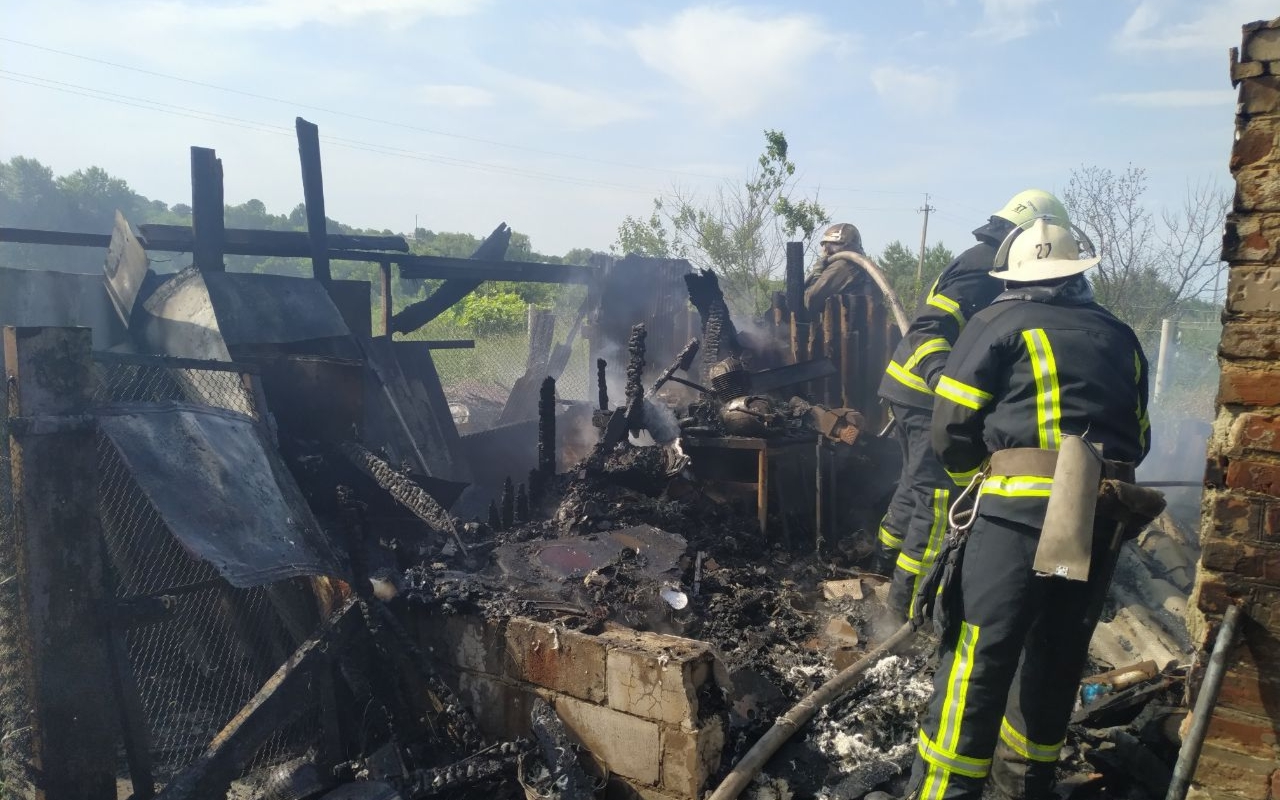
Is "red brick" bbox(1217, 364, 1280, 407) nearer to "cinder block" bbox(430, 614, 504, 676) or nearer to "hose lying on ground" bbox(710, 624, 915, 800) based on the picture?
"hose lying on ground" bbox(710, 624, 915, 800)

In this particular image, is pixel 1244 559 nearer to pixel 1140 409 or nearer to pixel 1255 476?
pixel 1255 476

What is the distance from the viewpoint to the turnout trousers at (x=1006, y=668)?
9.46 feet

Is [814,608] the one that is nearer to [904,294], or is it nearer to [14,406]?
[14,406]

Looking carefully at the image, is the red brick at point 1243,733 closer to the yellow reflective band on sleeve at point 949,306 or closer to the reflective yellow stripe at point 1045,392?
the reflective yellow stripe at point 1045,392

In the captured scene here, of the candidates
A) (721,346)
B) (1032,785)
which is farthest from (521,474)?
(1032,785)

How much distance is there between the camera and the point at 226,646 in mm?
4609

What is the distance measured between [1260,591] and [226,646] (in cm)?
477

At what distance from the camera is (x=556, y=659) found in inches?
146

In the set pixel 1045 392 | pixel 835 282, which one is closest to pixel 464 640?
pixel 1045 392

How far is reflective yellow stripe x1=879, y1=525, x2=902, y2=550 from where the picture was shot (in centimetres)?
473

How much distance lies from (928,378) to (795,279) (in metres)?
5.30

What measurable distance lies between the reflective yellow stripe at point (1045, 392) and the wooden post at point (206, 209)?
6.83 metres

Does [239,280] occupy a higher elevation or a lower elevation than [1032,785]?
higher

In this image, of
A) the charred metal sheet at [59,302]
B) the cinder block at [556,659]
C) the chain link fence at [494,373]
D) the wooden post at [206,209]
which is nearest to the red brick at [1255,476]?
the cinder block at [556,659]
